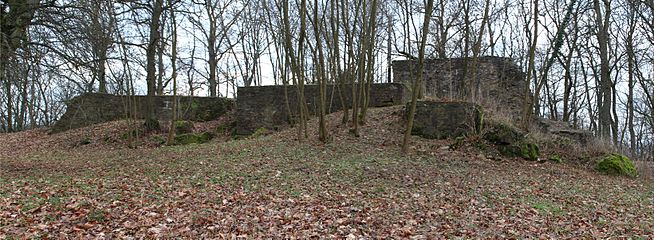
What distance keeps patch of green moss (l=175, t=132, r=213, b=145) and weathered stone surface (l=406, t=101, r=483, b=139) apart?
301 inches

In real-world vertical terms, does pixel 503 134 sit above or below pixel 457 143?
above

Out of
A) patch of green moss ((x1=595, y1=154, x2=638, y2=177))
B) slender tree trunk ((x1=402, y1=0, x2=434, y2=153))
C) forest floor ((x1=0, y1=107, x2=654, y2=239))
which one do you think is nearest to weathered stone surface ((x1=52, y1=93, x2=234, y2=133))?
forest floor ((x1=0, y1=107, x2=654, y2=239))

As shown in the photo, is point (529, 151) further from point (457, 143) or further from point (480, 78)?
point (480, 78)

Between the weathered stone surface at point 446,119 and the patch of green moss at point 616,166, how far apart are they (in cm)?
316

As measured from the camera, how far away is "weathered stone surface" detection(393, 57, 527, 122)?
1716cm

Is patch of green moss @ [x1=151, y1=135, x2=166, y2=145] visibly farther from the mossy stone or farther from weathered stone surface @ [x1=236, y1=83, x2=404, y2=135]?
the mossy stone

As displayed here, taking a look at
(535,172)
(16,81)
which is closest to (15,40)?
(16,81)

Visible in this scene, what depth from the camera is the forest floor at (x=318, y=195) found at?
16.3ft

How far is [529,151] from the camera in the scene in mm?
11477

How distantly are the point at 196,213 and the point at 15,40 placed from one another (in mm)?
5210

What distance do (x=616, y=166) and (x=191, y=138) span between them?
12945 mm

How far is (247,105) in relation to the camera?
57.0 ft

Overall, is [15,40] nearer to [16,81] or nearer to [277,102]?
[16,81]

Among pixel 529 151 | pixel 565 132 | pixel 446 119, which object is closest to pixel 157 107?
pixel 446 119
